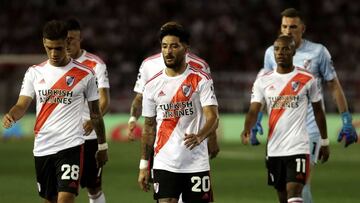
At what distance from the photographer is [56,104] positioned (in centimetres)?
948

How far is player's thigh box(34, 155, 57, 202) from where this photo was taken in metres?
9.49

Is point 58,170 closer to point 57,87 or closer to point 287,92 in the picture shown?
point 57,87

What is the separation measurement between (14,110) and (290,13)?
345cm

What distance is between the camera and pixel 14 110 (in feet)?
30.4

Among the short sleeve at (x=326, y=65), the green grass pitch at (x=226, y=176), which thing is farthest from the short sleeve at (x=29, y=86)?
the green grass pitch at (x=226, y=176)

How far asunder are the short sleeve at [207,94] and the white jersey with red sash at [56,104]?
4.51 ft

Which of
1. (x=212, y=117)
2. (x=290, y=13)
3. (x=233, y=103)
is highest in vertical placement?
(x=290, y=13)

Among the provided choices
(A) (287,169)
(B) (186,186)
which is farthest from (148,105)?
(A) (287,169)

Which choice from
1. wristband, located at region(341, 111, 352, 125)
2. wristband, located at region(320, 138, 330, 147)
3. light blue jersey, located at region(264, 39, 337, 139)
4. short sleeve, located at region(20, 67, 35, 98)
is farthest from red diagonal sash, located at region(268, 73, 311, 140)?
short sleeve, located at region(20, 67, 35, 98)

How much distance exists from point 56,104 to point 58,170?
608 millimetres

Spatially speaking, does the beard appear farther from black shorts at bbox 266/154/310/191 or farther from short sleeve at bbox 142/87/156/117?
black shorts at bbox 266/154/310/191

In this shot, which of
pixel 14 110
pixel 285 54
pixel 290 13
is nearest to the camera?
pixel 14 110

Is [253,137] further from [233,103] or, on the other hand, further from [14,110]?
[233,103]

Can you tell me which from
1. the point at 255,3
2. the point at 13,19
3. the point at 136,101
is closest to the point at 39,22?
the point at 13,19
